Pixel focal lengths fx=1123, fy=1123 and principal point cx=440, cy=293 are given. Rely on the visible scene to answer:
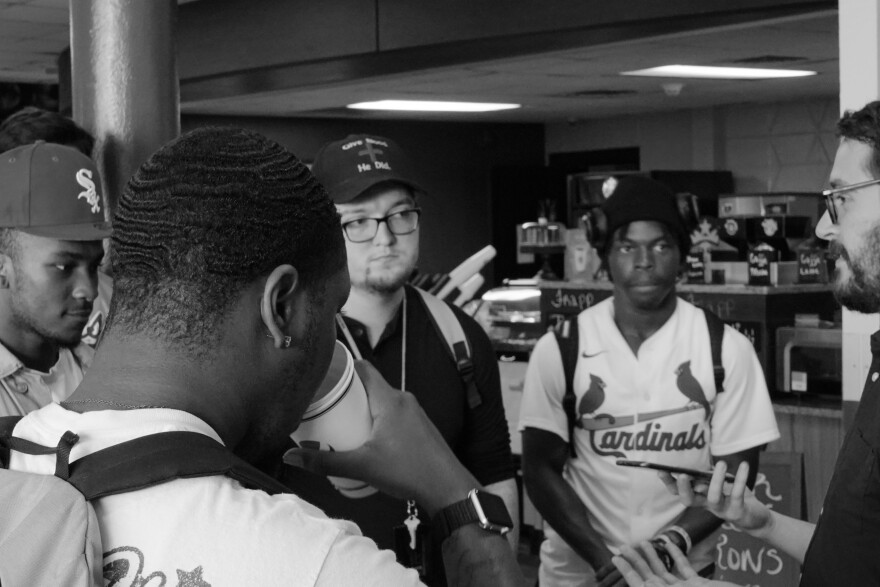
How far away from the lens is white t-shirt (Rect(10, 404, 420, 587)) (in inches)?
34.4

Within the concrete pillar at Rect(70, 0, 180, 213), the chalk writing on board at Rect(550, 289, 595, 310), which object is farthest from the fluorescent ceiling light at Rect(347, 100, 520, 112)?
the concrete pillar at Rect(70, 0, 180, 213)

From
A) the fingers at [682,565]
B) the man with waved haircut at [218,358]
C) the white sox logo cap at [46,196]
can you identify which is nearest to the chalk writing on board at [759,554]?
the fingers at [682,565]

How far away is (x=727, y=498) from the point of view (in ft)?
7.12

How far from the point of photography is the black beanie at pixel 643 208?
3.21 metres

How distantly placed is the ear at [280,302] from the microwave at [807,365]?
4656 mm

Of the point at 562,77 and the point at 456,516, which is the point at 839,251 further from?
the point at 562,77

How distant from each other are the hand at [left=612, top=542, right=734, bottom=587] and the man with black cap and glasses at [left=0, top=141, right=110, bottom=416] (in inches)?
46.5

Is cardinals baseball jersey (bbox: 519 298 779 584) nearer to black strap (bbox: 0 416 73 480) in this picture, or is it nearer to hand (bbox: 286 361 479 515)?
hand (bbox: 286 361 479 515)

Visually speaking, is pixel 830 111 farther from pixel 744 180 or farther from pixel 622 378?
pixel 622 378

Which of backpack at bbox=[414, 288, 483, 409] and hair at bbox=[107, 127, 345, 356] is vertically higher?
hair at bbox=[107, 127, 345, 356]

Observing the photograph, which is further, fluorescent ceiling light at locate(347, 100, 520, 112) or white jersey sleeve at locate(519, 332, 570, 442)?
fluorescent ceiling light at locate(347, 100, 520, 112)

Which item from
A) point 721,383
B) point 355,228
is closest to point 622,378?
point 721,383

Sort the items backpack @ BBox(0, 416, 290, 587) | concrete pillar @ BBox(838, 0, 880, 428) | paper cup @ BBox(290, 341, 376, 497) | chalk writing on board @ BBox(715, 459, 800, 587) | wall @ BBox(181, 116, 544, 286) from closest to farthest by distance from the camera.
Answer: backpack @ BBox(0, 416, 290, 587)
paper cup @ BBox(290, 341, 376, 497)
concrete pillar @ BBox(838, 0, 880, 428)
chalk writing on board @ BBox(715, 459, 800, 587)
wall @ BBox(181, 116, 544, 286)

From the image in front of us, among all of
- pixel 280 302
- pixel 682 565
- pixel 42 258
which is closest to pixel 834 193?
pixel 682 565
